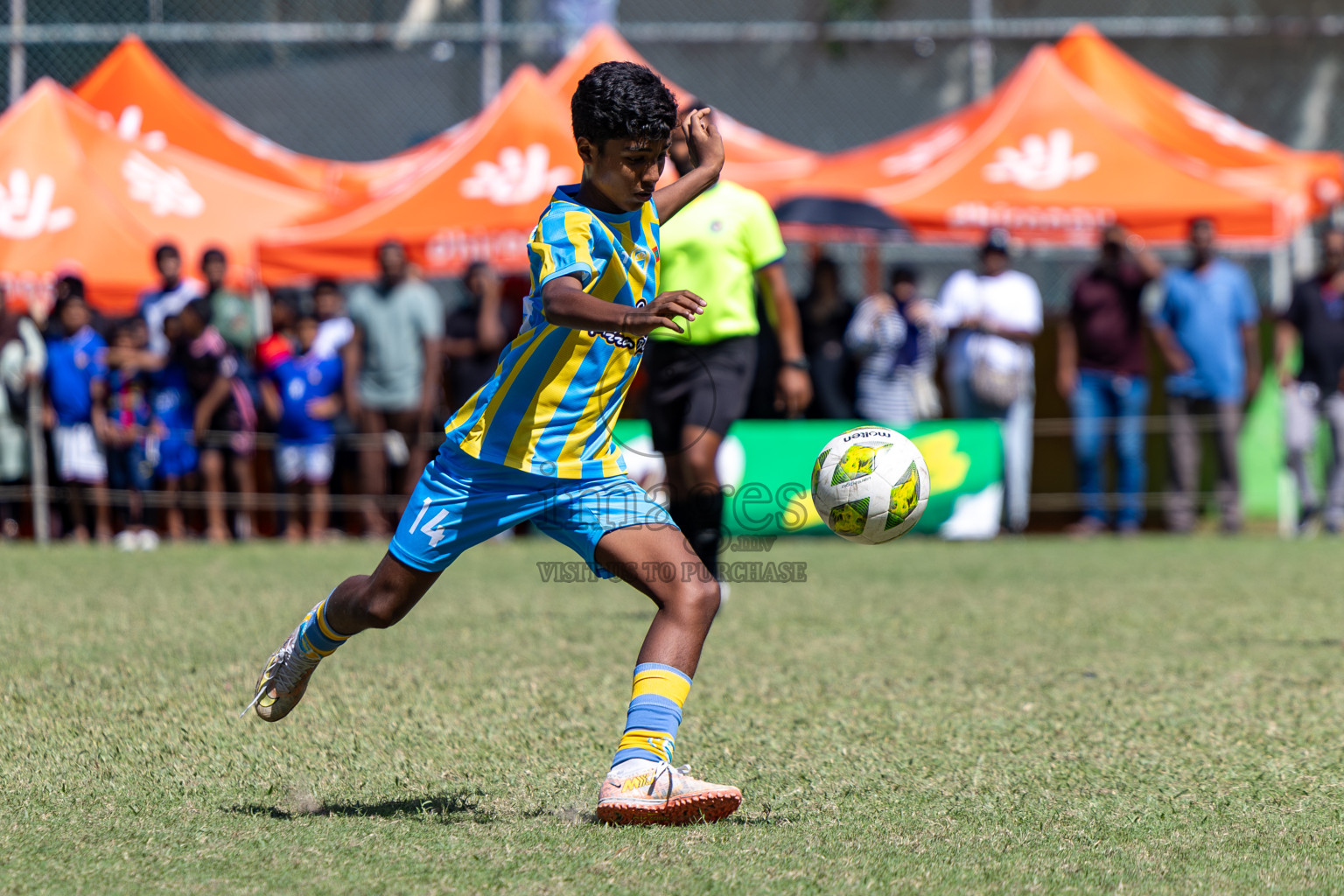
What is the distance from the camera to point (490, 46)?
15820mm

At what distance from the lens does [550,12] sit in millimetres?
17219

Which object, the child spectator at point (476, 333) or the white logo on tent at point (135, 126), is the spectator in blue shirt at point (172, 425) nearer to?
the child spectator at point (476, 333)

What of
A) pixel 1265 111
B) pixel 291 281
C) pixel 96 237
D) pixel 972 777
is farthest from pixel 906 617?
pixel 1265 111

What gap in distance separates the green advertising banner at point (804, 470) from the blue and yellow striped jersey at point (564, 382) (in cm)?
702

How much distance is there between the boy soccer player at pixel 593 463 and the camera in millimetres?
3904

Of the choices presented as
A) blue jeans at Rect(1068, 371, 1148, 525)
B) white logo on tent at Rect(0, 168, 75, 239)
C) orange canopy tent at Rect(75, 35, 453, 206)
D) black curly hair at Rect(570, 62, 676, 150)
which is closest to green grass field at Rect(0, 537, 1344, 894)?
black curly hair at Rect(570, 62, 676, 150)

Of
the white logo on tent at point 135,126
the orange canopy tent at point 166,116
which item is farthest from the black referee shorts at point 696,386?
the white logo on tent at point 135,126

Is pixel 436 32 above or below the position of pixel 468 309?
above

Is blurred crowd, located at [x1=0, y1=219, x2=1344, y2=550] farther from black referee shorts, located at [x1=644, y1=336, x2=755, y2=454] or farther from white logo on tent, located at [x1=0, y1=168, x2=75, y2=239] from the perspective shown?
black referee shorts, located at [x1=644, y1=336, x2=755, y2=454]

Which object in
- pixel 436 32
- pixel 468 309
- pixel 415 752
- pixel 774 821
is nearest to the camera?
pixel 774 821

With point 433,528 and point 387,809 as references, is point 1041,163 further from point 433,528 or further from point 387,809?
point 387,809

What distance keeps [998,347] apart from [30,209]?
7.72m

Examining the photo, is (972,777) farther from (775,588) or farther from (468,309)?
(468,309)

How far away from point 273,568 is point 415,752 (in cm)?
562
